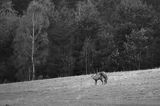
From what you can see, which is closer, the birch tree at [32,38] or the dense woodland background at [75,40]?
the birch tree at [32,38]

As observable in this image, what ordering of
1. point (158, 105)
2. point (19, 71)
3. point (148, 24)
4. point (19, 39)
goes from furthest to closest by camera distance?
point (148, 24), point (19, 71), point (19, 39), point (158, 105)

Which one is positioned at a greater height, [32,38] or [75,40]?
[75,40]

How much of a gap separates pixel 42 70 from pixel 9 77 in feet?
22.7

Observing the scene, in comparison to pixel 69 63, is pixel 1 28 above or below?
above

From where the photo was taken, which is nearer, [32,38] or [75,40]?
[32,38]

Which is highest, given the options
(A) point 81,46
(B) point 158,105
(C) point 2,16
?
(C) point 2,16

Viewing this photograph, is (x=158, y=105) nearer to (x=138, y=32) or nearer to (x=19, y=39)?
(x=19, y=39)

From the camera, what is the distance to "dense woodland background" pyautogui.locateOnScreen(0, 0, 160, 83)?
239 ft

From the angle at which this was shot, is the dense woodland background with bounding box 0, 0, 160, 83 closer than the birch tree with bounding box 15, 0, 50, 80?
No

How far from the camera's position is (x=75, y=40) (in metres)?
83.8

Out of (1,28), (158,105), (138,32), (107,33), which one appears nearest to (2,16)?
(1,28)

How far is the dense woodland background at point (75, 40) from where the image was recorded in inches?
2864

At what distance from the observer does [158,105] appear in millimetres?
23312

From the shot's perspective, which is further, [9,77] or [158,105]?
[9,77]
